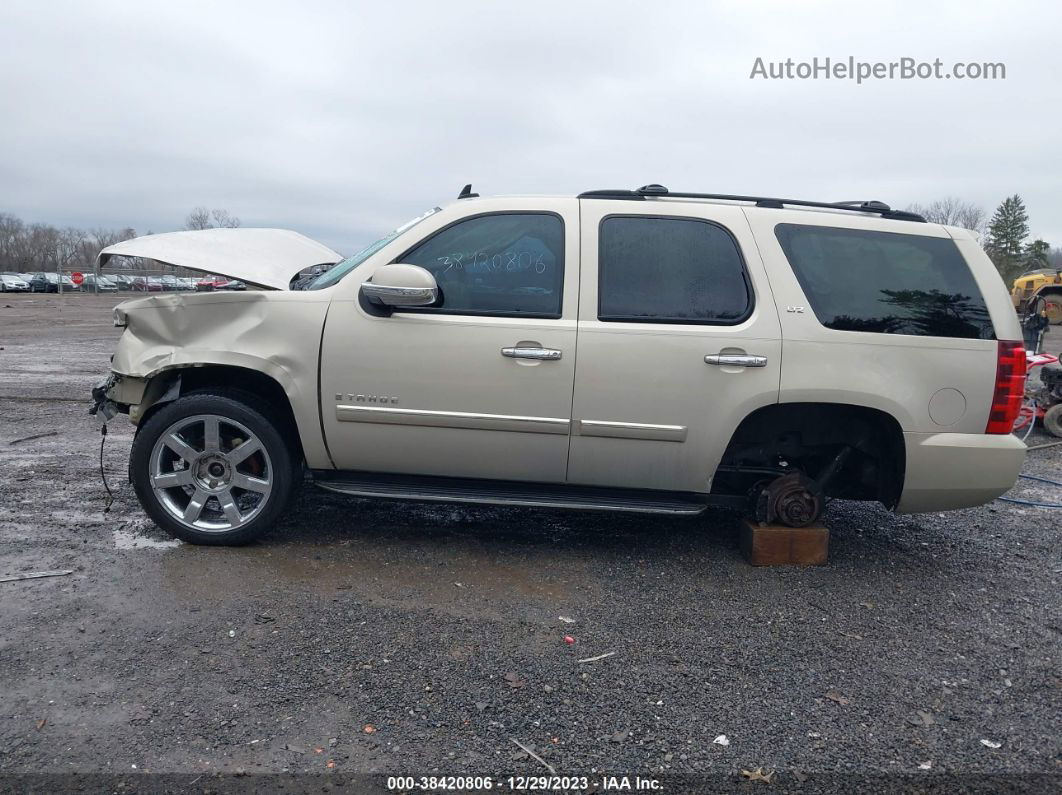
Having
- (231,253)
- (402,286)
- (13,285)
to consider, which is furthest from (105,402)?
(13,285)

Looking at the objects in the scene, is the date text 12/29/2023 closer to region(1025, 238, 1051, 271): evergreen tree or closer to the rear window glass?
the rear window glass

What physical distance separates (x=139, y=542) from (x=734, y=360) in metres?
3.32

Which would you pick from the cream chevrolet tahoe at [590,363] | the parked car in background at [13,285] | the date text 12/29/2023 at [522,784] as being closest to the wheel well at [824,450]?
the cream chevrolet tahoe at [590,363]

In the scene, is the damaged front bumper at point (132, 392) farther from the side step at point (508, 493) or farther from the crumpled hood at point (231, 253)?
the side step at point (508, 493)

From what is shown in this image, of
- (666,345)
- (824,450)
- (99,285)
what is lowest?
(824,450)

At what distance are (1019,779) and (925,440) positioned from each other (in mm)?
1791

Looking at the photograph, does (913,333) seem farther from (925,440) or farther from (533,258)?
(533,258)

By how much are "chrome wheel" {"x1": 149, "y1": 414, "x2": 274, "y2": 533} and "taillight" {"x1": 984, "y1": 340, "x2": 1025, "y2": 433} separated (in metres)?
3.77

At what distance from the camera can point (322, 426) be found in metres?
4.01

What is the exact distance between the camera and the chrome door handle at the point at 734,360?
3836 mm

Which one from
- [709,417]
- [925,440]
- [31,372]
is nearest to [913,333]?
[925,440]

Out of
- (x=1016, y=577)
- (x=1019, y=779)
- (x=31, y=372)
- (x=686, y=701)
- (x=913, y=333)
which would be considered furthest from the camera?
(x=31, y=372)

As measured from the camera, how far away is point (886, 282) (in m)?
3.93

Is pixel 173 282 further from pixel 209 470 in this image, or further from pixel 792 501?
pixel 792 501
